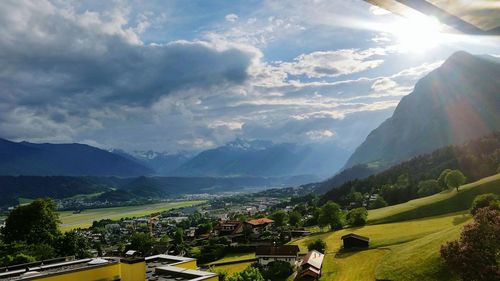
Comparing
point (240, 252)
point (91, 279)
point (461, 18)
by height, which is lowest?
point (240, 252)

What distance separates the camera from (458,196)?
331ft

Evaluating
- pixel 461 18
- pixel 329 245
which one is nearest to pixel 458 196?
pixel 329 245

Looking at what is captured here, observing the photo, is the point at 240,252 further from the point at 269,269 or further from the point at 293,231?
the point at 269,269

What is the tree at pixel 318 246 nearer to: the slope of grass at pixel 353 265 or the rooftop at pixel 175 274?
the slope of grass at pixel 353 265

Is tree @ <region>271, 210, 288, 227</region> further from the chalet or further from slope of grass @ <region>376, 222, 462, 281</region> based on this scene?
slope of grass @ <region>376, 222, 462, 281</region>

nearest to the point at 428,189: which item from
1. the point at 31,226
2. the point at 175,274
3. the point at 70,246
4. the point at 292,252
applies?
the point at 292,252

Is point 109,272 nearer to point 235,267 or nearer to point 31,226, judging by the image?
point 31,226

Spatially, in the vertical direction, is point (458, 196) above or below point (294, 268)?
above

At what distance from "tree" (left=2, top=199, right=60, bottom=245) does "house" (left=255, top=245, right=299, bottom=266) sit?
37.5 metres

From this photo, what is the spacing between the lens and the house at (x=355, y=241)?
77.6m

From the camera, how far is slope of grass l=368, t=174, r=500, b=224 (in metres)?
95.2

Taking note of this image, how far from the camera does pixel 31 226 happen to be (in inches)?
2680

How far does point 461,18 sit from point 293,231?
114 metres

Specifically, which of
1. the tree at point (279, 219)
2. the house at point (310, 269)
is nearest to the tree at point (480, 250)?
the house at point (310, 269)
